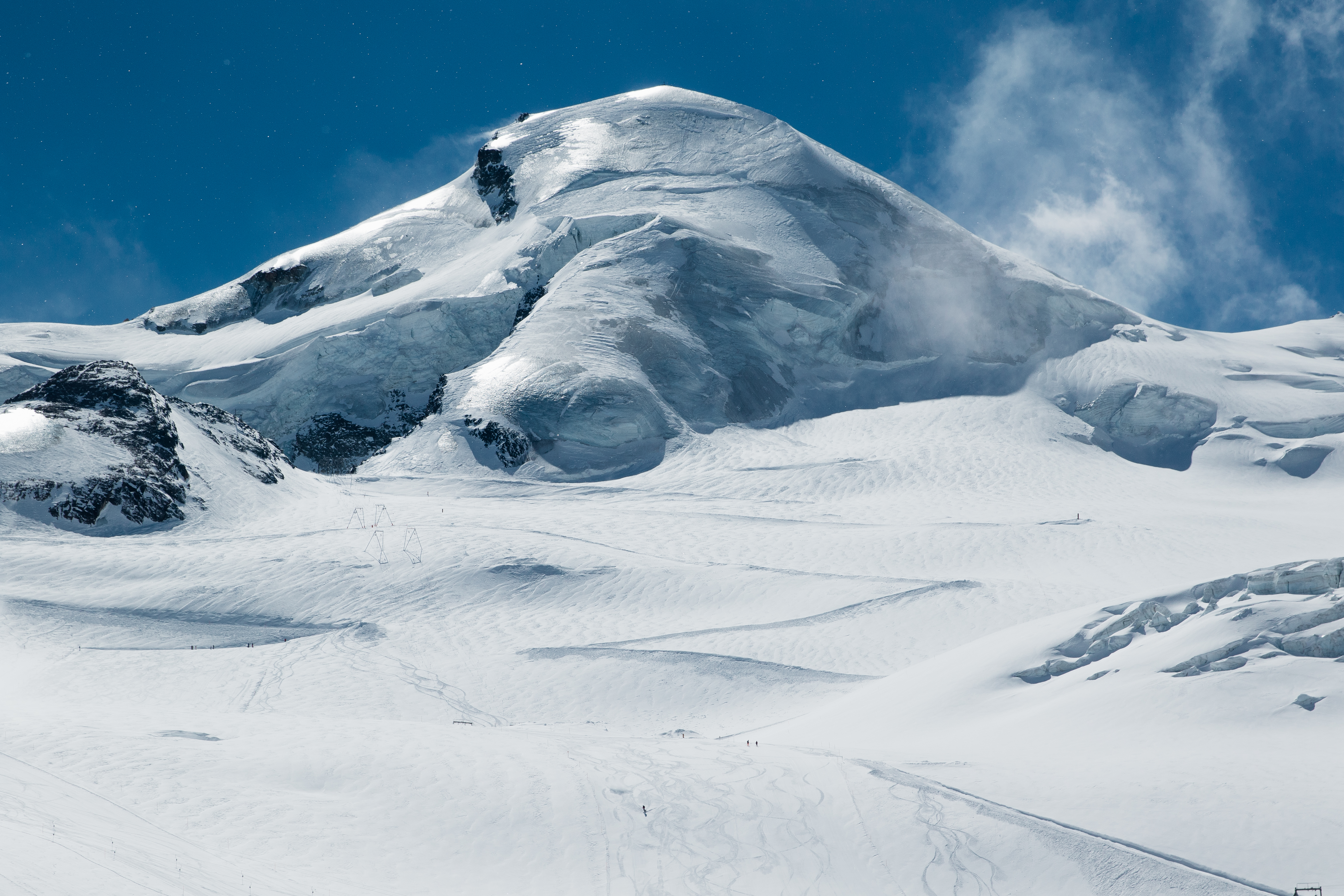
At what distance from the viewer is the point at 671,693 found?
26.4 m

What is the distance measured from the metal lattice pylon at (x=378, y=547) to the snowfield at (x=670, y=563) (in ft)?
0.81

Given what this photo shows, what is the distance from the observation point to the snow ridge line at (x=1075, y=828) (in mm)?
→ 13273

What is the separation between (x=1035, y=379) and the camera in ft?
210

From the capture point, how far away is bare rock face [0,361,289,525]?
127 ft

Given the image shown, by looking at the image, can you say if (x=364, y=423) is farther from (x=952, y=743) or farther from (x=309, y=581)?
(x=952, y=743)

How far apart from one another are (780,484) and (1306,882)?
121 ft

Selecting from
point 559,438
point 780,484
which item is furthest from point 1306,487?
point 559,438

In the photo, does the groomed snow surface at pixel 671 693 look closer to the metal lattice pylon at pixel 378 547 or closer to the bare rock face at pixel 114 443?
the metal lattice pylon at pixel 378 547

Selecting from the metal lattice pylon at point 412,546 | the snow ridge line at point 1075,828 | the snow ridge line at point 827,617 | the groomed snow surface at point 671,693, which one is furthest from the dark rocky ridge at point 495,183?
the snow ridge line at point 1075,828

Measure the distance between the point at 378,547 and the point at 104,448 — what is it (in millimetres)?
13688

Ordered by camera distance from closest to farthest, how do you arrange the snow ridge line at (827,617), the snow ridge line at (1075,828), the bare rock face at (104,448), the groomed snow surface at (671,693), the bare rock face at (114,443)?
the snow ridge line at (1075,828), the groomed snow surface at (671,693), the snow ridge line at (827,617), the bare rock face at (114,443), the bare rock face at (104,448)

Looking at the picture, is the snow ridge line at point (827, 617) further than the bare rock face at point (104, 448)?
No

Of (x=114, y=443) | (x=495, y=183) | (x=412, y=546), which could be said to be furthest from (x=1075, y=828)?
(x=495, y=183)

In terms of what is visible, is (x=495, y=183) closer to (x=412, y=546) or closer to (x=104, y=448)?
(x=104, y=448)
